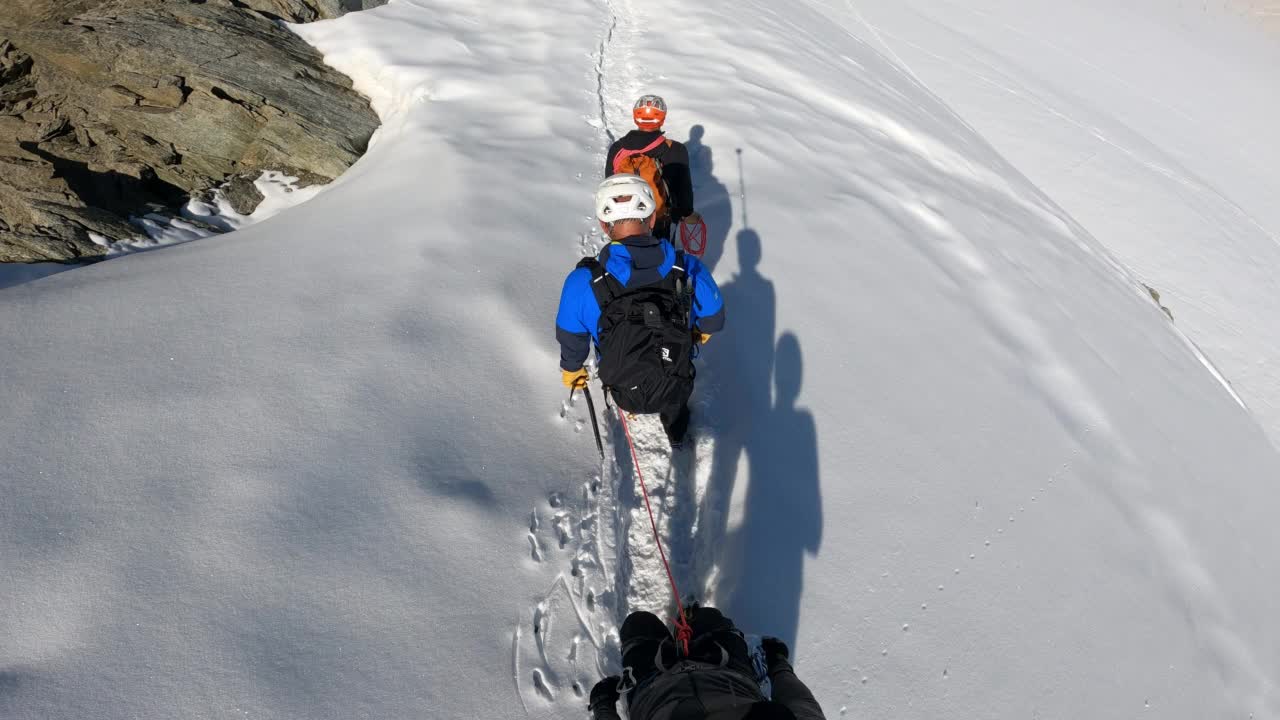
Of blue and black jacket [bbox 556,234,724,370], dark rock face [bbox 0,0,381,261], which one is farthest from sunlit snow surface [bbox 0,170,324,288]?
blue and black jacket [bbox 556,234,724,370]

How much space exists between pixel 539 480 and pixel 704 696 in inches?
76.7

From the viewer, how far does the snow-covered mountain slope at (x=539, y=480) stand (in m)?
2.84

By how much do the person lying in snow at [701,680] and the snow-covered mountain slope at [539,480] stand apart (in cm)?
50

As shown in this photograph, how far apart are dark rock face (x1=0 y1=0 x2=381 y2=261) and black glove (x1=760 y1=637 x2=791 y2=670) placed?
21.5ft

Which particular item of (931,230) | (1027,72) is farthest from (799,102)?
(1027,72)

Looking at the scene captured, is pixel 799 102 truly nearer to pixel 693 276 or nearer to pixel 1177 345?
pixel 1177 345

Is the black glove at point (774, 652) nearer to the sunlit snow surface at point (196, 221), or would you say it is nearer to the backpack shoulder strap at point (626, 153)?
the backpack shoulder strap at point (626, 153)

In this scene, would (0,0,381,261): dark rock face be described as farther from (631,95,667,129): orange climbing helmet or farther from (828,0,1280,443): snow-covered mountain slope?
(828,0,1280,443): snow-covered mountain slope

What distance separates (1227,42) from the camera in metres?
37.0

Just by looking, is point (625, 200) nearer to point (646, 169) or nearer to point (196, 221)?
point (646, 169)

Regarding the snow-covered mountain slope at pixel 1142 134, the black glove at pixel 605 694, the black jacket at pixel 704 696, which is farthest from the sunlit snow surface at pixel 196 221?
the snow-covered mountain slope at pixel 1142 134

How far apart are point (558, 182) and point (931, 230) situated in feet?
16.5

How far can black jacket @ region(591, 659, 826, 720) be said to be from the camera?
2172 millimetres

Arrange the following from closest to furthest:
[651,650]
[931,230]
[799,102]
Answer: [651,650] < [931,230] < [799,102]
